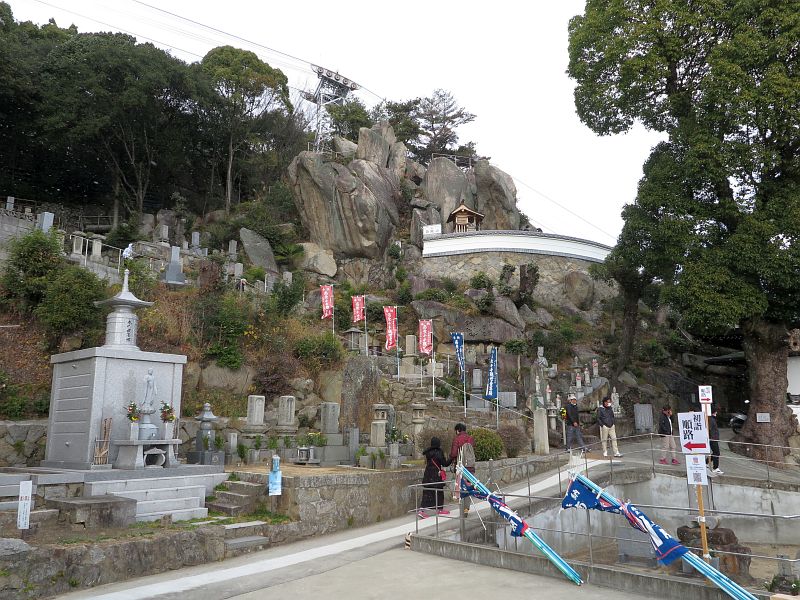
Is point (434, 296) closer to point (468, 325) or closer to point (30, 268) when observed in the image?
point (468, 325)

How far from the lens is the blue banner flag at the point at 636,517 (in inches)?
275

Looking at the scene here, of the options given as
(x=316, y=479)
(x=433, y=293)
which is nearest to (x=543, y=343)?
(x=433, y=293)

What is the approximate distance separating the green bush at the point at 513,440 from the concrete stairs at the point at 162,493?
28.7ft

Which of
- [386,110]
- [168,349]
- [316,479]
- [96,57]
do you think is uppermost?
[386,110]

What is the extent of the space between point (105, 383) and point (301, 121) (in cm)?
3732

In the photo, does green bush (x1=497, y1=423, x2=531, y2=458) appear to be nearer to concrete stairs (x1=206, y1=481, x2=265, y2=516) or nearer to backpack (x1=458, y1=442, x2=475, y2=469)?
backpack (x1=458, y1=442, x2=475, y2=469)

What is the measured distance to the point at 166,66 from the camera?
31.6m

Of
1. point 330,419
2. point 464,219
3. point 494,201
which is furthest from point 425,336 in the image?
point 494,201

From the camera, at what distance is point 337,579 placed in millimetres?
7395

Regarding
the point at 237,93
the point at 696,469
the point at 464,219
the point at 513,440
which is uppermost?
the point at 237,93

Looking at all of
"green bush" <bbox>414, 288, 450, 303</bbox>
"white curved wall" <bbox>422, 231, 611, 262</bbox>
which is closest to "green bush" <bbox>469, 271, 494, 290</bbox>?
"green bush" <bbox>414, 288, 450, 303</bbox>

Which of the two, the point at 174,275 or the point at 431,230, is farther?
the point at 431,230

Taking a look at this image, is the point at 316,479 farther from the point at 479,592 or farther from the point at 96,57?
the point at 96,57

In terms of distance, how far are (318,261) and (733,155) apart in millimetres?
23371
